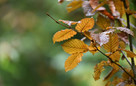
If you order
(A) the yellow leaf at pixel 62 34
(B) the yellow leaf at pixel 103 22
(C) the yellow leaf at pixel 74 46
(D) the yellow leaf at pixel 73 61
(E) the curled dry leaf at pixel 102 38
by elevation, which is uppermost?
(E) the curled dry leaf at pixel 102 38

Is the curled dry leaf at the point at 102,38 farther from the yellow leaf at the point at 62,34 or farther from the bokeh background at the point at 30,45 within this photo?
the bokeh background at the point at 30,45

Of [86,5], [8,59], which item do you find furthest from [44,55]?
[86,5]

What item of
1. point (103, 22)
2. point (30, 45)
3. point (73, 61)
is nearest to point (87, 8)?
point (103, 22)

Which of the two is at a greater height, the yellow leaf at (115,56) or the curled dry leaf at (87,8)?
the curled dry leaf at (87,8)

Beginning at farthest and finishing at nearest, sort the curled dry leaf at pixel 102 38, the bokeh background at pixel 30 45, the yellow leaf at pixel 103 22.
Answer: the bokeh background at pixel 30 45, the yellow leaf at pixel 103 22, the curled dry leaf at pixel 102 38

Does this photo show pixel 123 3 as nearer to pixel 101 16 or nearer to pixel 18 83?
pixel 101 16

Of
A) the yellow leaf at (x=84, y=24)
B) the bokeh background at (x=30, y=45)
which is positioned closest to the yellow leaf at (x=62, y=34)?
the yellow leaf at (x=84, y=24)
